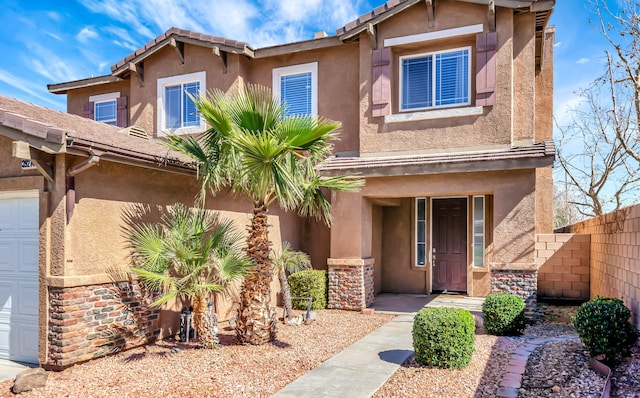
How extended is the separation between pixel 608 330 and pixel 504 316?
7.96 feet

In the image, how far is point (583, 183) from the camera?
24.1 metres

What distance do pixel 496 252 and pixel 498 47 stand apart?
517 cm

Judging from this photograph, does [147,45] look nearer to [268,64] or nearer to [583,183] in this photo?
[268,64]

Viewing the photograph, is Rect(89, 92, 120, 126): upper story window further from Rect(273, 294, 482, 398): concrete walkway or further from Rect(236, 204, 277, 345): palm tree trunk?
Rect(273, 294, 482, 398): concrete walkway

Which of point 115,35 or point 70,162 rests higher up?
point 115,35

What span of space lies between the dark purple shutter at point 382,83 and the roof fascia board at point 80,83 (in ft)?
30.8

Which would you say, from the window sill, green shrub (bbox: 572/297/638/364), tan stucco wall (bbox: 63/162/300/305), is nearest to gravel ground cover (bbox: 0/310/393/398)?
tan stucco wall (bbox: 63/162/300/305)

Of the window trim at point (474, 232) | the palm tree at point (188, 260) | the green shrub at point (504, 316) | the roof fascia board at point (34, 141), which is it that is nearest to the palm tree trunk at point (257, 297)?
the palm tree at point (188, 260)

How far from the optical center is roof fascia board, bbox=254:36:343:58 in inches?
525

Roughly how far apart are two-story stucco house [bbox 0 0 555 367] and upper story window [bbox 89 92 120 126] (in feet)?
0.17

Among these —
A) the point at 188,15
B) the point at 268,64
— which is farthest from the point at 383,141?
the point at 188,15

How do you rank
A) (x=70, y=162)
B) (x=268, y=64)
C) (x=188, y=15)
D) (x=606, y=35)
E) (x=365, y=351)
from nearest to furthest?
(x=70, y=162) < (x=365, y=351) < (x=606, y=35) < (x=268, y=64) < (x=188, y=15)

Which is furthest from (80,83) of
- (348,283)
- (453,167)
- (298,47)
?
(453,167)

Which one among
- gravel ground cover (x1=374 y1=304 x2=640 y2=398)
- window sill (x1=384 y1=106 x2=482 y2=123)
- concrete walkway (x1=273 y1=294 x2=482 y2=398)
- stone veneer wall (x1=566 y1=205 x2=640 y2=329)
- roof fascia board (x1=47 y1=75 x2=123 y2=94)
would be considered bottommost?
concrete walkway (x1=273 y1=294 x2=482 y2=398)
